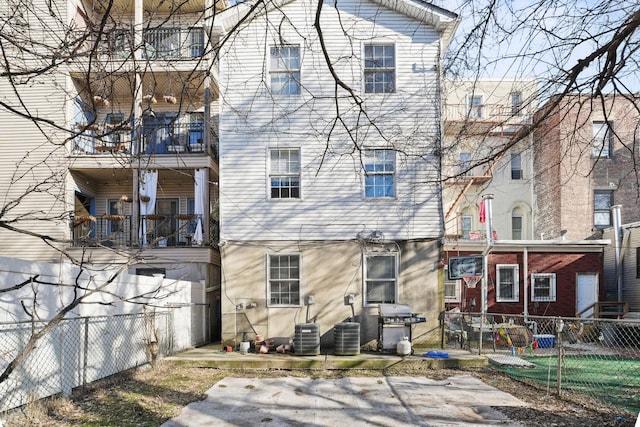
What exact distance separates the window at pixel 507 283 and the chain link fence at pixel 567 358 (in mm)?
1802

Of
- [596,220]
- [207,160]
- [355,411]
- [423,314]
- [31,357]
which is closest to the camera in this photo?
[31,357]

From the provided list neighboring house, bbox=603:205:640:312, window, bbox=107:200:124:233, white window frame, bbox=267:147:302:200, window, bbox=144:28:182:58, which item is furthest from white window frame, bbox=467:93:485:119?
neighboring house, bbox=603:205:640:312

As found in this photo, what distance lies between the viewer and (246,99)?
44.5 ft

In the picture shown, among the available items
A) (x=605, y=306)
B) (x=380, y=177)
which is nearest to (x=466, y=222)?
(x=605, y=306)

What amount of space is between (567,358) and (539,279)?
24.9 ft

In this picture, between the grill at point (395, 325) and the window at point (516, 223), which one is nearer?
the grill at point (395, 325)

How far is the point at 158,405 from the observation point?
742 centimetres

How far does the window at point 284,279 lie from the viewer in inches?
523

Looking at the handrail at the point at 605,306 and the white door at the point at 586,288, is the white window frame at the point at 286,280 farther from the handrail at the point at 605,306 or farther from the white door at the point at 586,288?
the white door at the point at 586,288

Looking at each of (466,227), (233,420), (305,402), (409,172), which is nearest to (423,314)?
(409,172)

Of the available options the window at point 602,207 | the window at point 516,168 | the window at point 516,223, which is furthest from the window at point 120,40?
the window at point 516,223

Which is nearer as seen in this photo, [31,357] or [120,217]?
[31,357]

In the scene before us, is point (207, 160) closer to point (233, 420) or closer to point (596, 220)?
point (233, 420)

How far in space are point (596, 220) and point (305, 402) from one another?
20691 millimetres
